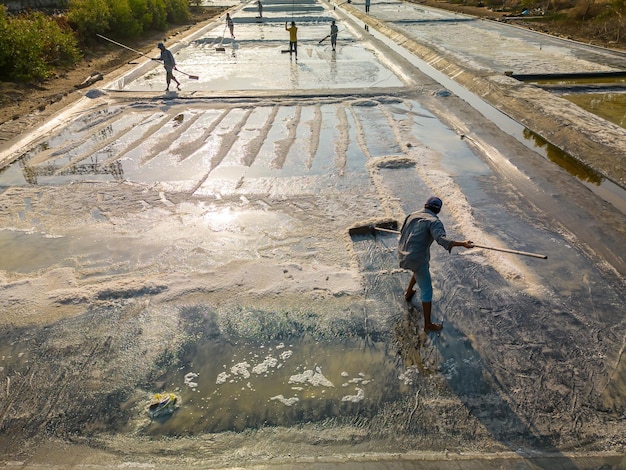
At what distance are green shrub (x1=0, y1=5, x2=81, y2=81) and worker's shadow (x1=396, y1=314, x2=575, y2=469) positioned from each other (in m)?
14.9

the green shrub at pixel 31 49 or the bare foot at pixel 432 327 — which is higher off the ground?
the green shrub at pixel 31 49

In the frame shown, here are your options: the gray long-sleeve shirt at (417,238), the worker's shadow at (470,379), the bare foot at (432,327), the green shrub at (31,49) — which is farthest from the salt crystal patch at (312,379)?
the green shrub at (31,49)

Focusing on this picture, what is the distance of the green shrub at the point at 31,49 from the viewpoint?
13.5 metres

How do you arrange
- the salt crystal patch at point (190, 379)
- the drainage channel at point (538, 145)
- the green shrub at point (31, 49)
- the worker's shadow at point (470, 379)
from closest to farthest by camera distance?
the worker's shadow at point (470, 379), the salt crystal patch at point (190, 379), the drainage channel at point (538, 145), the green shrub at point (31, 49)

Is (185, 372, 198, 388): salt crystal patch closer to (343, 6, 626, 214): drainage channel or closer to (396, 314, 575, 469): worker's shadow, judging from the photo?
(396, 314, 575, 469): worker's shadow

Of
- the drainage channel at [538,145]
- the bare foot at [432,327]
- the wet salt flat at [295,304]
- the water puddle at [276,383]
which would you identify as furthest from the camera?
the drainage channel at [538,145]

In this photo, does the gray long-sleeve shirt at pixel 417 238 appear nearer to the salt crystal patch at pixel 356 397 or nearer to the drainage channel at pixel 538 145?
the salt crystal patch at pixel 356 397

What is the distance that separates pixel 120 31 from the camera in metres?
21.7

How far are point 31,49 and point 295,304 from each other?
14.7 m

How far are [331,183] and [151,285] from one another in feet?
12.0

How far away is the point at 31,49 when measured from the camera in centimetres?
1417

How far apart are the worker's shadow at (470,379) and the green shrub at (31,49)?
588 inches

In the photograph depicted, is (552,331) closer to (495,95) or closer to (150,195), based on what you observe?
(150,195)

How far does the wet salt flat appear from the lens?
348 cm
